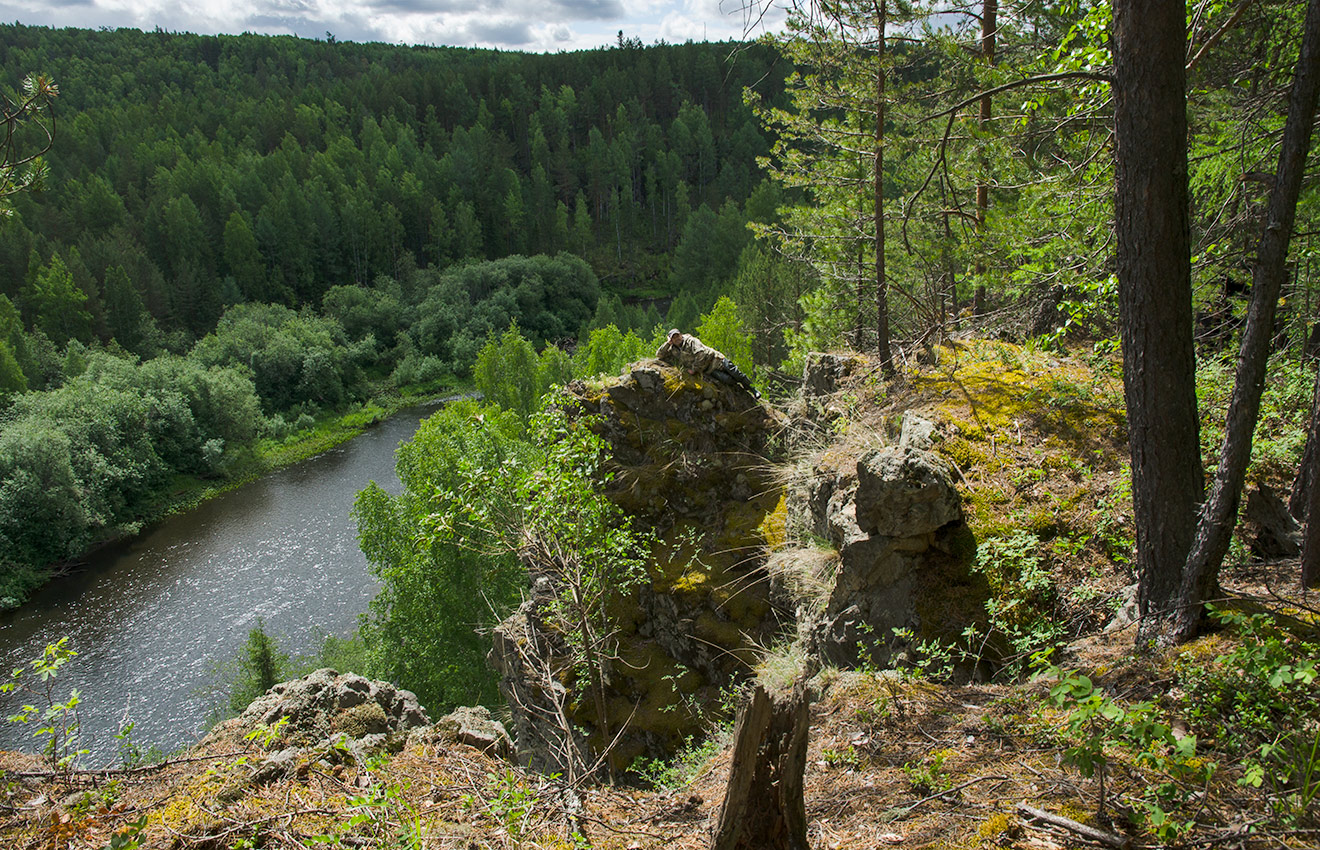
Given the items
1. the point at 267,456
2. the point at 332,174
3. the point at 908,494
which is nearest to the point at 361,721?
the point at 908,494

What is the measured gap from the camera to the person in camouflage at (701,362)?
11.2 m

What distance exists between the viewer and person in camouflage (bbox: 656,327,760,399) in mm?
11164

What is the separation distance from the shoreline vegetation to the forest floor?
2905 cm

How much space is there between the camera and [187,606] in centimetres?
2402

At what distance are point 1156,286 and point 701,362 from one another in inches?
305

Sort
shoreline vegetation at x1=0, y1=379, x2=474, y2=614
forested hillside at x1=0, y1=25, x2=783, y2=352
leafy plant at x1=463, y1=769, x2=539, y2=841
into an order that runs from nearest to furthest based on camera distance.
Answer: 1. leafy plant at x1=463, y1=769, x2=539, y2=841
2. shoreline vegetation at x1=0, y1=379, x2=474, y2=614
3. forested hillside at x1=0, y1=25, x2=783, y2=352

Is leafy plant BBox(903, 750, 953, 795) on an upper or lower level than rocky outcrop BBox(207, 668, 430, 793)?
upper

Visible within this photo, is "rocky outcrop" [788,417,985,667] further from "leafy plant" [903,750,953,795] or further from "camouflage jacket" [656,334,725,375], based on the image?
"camouflage jacket" [656,334,725,375]

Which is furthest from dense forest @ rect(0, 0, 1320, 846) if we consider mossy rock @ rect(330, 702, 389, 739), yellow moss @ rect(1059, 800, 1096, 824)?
mossy rock @ rect(330, 702, 389, 739)

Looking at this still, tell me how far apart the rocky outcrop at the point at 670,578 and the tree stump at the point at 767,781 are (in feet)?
15.8

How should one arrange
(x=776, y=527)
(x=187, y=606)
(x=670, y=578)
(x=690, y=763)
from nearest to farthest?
(x=690, y=763)
(x=776, y=527)
(x=670, y=578)
(x=187, y=606)

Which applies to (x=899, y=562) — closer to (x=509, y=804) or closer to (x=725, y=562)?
(x=509, y=804)

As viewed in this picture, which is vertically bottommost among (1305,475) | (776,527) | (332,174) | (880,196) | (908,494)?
(776,527)

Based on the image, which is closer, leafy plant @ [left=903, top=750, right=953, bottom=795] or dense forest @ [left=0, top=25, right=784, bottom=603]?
leafy plant @ [left=903, top=750, right=953, bottom=795]
